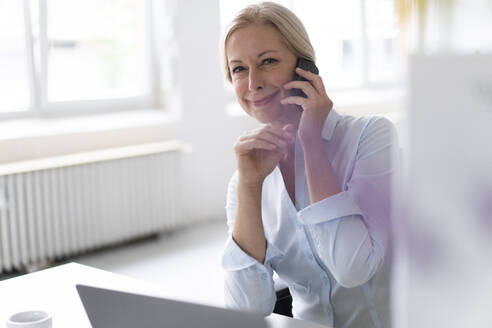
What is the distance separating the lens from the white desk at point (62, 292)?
1.07 metres

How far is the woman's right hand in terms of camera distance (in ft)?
3.61

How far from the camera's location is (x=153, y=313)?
2.61 ft

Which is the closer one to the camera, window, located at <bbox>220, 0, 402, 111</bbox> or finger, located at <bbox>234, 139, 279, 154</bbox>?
finger, located at <bbox>234, 139, 279, 154</bbox>

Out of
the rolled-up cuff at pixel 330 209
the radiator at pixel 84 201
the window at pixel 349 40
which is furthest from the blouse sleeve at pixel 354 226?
the window at pixel 349 40

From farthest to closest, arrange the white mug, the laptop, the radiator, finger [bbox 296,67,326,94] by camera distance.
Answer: the radiator, finger [bbox 296,67,326,94], the white mug, the laptop

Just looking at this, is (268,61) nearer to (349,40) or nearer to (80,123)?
(80,123)

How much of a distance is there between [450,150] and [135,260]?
Answer: 12.2ft

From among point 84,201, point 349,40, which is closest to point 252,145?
point 84,201

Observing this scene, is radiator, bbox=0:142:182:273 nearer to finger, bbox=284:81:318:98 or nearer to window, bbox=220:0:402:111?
window, bbox=220:0:402:111

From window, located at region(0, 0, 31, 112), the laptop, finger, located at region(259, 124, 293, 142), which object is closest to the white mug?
the laptop

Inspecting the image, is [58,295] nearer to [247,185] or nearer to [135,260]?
[247,185]

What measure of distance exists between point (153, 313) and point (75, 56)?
12.3ft

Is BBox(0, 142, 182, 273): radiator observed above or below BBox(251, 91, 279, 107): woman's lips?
below

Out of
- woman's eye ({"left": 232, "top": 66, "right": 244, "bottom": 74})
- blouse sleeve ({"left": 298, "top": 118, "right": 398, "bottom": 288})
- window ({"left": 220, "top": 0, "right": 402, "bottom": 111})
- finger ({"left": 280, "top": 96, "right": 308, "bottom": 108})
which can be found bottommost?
blouse sleeve ({"left": 298, "top": 118, "right": 398, "bottom": 288})
